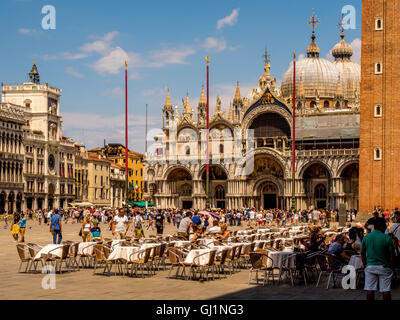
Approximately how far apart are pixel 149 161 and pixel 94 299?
226 feet

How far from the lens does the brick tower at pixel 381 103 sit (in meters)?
48.0

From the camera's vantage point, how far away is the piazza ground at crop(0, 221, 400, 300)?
45.9 ft

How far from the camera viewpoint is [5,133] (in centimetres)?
7588

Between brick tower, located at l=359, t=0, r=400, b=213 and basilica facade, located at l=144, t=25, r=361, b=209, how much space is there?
65.4ft

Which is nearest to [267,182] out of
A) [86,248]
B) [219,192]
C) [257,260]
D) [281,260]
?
[219,192]

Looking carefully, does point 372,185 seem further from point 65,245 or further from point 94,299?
point 94,299

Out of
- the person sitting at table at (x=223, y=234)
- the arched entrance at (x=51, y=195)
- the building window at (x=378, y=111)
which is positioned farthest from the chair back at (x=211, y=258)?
the arched entrance at (x=51, y=195)

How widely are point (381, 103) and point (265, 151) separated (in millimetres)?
26549

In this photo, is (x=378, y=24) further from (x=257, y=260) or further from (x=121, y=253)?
(x=121, y=253)

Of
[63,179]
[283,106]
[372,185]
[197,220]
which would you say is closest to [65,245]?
[197,220]

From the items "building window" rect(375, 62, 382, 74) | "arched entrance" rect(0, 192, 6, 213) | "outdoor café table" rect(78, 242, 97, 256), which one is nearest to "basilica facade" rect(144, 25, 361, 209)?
"arched entrance" rect(0, 192, 6, 213)

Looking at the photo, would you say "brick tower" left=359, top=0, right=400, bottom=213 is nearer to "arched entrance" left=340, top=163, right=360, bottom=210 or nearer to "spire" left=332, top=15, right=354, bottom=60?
"arched entrance" left=340, top=163, right=360, bottom=210

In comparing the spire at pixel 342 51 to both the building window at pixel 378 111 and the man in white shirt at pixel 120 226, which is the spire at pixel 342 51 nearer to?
the building window at pixel 378 111

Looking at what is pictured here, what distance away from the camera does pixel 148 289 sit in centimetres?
1507
